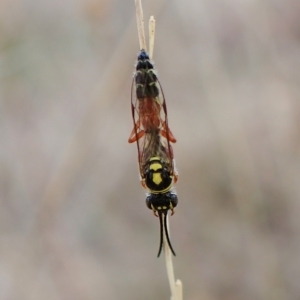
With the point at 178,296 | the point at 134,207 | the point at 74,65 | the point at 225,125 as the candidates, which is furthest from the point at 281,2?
the point at 178,296

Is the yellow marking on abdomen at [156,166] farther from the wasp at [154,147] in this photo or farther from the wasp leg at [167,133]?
the wasp leg at [167,133]

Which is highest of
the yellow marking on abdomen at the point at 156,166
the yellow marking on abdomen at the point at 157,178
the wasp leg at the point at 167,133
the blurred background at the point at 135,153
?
the blurred background at the point at 135,153

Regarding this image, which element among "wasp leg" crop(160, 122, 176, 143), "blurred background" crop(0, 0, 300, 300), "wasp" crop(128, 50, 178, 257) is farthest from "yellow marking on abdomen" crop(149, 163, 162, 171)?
"blurred background" crop(0, 0, 300, 300)

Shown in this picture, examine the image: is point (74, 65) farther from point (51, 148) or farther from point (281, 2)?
point (281, 2)

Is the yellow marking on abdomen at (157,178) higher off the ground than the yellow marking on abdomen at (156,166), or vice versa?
the yellow marking on abdomen at (156,166)

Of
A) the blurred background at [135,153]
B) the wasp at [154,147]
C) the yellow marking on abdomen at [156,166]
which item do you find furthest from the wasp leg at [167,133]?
the blurred background at [135,153]

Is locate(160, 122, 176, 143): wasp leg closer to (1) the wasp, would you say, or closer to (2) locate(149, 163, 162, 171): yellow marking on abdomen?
(1) the wasp
